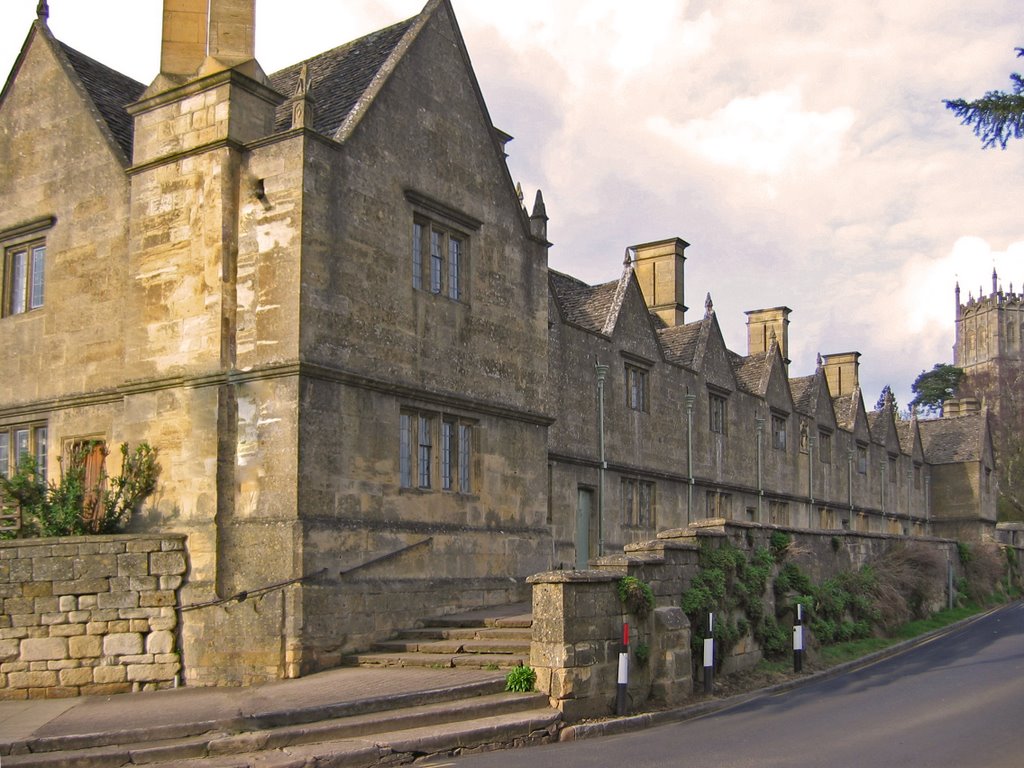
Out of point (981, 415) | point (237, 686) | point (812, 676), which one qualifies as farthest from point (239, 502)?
point (981, 415)

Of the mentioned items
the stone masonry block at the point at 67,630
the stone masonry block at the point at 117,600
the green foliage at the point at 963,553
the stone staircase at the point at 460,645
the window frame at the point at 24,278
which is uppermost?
the window frame at the point at 24,278

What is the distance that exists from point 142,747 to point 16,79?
13228 mm

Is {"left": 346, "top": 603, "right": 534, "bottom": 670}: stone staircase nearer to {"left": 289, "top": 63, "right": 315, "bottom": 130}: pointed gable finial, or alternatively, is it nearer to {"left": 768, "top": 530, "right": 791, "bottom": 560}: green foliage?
{"left": 768, "top": 530, "right": 791, "bottom": 560}: green foliage

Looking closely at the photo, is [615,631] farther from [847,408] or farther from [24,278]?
[847,408]

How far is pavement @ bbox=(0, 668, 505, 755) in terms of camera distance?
11.0 m

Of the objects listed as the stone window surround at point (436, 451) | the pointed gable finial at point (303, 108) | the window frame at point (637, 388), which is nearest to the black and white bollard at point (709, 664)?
the stone window surround at point (436, 451)

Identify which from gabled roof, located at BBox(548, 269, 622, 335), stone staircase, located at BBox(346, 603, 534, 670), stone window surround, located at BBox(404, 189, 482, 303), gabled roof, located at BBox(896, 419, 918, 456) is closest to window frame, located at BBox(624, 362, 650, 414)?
gabled roof, located at BBox(548, 269, 622, 335)

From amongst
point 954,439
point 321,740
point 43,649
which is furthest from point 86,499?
point 954,439

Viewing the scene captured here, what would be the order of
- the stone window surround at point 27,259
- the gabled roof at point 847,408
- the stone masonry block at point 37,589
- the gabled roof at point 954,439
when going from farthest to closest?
the gabled roof at point 954,439
the gabled roof at point 847,408
the stone window surround at point 27,259
the stone masonry block at point 37,589

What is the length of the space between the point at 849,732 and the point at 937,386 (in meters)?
91.2

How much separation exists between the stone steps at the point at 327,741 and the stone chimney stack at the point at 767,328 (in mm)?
31395

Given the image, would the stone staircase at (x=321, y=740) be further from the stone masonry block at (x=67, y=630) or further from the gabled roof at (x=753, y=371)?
the gabled roof at (x=753, y=371)

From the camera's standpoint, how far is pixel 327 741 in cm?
1091

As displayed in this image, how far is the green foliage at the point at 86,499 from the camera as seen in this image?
50.4 feet
